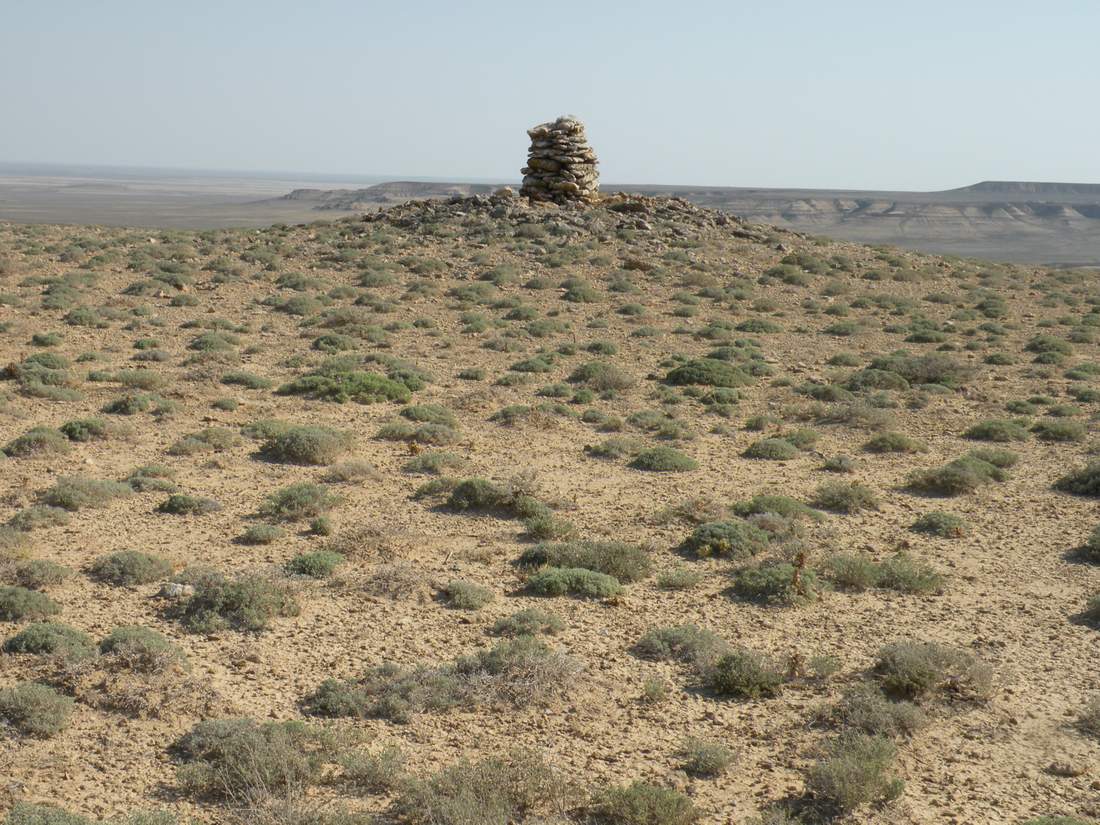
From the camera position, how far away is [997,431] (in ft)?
54.5

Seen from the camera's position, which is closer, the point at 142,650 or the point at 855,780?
the point at 855,780

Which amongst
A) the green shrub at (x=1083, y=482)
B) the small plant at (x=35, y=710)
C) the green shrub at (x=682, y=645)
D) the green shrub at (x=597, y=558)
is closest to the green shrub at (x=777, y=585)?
the green shrub at (x=597, y=558)

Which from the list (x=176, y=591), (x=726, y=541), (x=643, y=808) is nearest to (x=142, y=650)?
(x=176, y=591)

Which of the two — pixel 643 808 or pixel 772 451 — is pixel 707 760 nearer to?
pixel 643 808

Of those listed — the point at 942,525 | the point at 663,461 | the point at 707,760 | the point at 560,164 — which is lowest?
the point at 707,760

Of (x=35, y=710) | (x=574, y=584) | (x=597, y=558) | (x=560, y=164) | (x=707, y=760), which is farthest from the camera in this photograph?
(x=560, y=164)

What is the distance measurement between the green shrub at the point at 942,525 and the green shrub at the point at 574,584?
437 cm

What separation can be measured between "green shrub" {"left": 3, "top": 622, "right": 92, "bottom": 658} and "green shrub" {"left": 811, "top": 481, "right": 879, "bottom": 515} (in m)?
8.71

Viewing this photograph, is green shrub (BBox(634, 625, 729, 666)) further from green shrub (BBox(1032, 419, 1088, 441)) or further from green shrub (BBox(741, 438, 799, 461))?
green shrub (BBox(1032, 419, 1088, 441))

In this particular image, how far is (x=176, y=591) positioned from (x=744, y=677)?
5229 mm

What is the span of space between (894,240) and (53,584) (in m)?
118

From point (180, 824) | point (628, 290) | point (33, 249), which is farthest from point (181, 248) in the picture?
point (180, 824)

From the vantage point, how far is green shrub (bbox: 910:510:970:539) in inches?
471

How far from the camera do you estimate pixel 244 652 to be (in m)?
8.41
